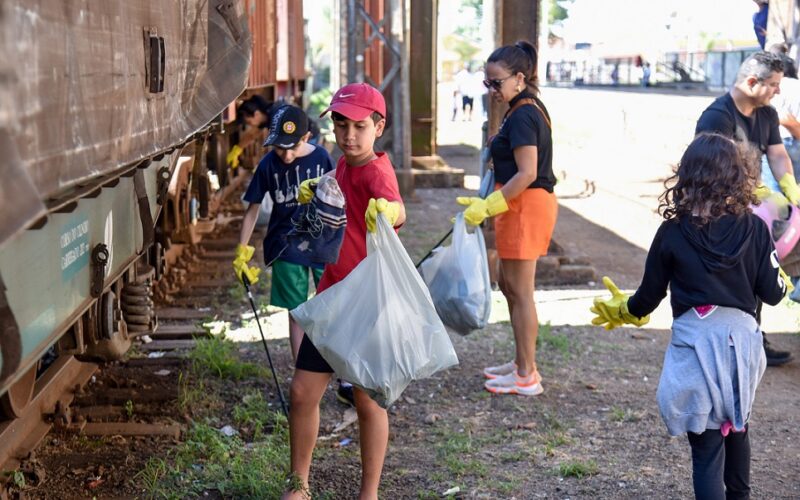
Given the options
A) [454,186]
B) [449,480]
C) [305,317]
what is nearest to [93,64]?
[305,317]

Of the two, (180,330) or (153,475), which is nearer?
(153,475)

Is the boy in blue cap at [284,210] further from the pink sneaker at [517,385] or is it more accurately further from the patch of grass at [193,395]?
the pink sneaker at [517,385]

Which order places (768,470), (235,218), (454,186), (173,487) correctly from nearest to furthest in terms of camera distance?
1. (173,487)
2. (768,470)
3. (235,218)
4. (454,186)

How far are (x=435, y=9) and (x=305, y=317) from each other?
12.6 metres

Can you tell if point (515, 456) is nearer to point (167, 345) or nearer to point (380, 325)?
point (380, 325)

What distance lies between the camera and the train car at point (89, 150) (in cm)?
217

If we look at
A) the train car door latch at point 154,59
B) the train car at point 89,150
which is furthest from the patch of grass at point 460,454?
the train car door latch at point 154,59

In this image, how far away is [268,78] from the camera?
11.3 metres

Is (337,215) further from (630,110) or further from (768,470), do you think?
(630,110)

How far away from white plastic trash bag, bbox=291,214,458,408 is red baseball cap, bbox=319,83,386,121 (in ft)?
1.28

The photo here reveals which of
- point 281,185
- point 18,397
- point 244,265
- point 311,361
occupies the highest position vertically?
point 281,185

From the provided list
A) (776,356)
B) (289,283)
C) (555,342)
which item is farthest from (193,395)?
(776,356)

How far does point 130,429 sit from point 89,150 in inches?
99.2

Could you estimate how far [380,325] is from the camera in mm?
3572
